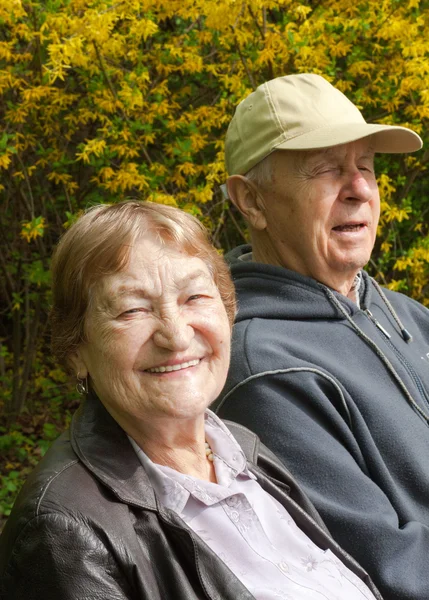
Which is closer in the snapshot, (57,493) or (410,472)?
(57,493)

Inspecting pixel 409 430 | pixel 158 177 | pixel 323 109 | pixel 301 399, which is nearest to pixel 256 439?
pixel 301 399

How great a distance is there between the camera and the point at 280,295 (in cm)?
255

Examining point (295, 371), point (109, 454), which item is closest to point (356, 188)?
point (295, 371)

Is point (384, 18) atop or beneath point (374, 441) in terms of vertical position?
atop

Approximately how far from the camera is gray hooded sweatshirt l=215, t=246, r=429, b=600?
216cm

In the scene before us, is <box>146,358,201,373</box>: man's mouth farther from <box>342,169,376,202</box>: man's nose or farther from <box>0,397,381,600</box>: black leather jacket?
<box>342,169,376,202</box>: man's nose

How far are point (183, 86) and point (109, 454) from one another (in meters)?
3.14

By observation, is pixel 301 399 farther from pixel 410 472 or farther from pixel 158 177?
pixel 158 177

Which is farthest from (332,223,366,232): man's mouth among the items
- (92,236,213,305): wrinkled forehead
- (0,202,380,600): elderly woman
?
(92,236,213,305): wrinkled forehead

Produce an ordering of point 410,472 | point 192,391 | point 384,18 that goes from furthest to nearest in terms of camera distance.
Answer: point 384,18 → point 410,472 → point 192,391

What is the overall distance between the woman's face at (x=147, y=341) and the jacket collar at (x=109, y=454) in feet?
0.13

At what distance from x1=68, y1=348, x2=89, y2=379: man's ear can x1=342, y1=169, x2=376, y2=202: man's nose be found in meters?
1.08

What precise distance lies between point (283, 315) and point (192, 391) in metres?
0.70

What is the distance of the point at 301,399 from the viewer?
226cm
